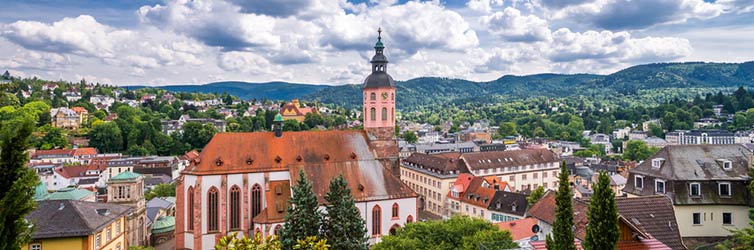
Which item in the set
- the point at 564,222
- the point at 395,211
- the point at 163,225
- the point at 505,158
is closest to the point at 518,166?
the point at 505,158

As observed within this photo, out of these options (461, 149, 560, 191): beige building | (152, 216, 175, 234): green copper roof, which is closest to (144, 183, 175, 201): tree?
(152, 216, 175, 234): green copper roof

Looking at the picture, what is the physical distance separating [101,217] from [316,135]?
55.1 ft

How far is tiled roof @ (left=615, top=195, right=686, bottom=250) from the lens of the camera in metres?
21.8

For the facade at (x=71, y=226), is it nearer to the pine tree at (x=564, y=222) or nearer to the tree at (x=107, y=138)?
the pine tree at (x=564, y=222)

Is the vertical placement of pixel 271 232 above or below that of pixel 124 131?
below

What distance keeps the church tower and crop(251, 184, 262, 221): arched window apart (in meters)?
10.1

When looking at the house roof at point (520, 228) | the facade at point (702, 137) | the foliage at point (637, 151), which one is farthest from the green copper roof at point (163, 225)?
the facade at point (702, 137)

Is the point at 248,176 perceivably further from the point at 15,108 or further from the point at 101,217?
the point at 15,108

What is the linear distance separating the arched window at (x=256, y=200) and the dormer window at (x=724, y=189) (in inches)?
1131

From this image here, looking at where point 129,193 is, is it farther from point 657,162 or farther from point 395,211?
point 657,162

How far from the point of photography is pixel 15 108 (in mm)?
123438

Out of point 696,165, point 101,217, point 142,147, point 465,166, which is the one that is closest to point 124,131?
point 142,147

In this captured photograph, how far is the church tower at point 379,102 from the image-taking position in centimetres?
4216

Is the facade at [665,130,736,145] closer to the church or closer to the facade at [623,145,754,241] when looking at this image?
the facade at [623,145,754,241]
